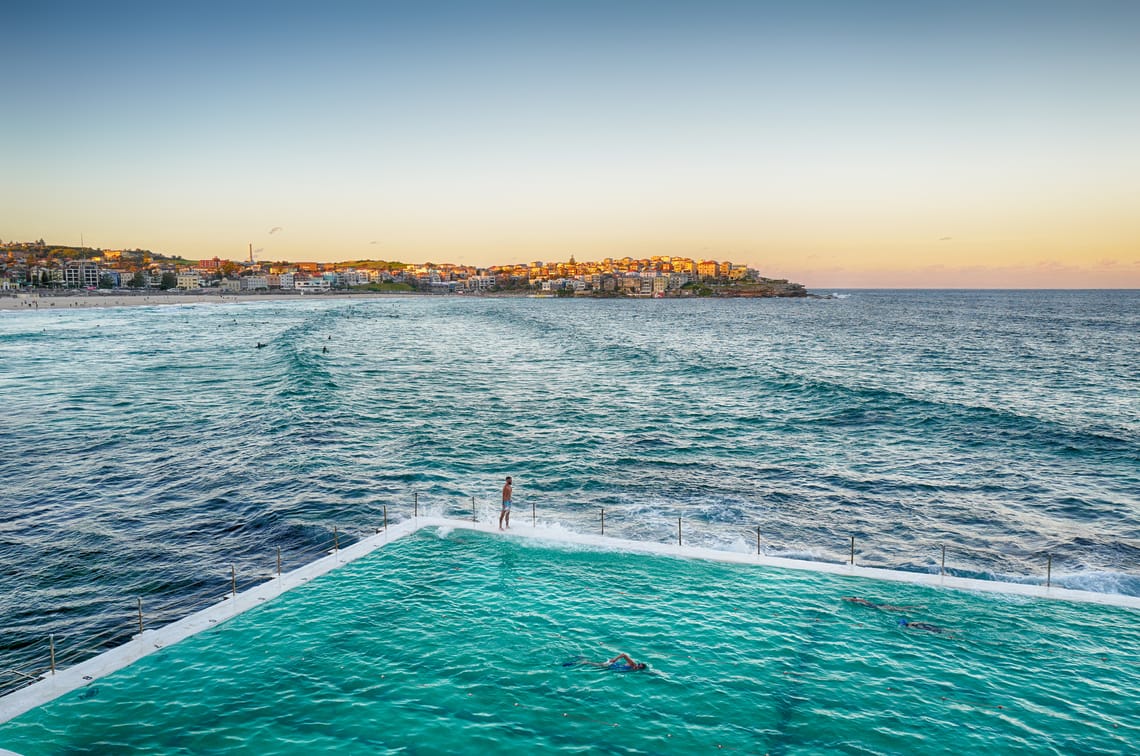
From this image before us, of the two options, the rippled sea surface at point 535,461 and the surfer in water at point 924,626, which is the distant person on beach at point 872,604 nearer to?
the surfer in water at point 924,626

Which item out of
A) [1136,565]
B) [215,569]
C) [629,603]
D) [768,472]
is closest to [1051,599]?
[1136,565]

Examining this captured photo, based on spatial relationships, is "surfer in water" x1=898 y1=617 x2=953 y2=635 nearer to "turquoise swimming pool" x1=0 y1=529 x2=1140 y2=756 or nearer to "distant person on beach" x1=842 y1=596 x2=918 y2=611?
"turquoise swimming pool" x1=0 y1=529 x2=1140 y2=756

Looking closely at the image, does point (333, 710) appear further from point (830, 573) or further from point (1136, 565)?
point (1136, 565)

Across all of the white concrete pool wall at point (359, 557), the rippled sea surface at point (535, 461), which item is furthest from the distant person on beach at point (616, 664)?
the rippled sea surface at point (535, 461)

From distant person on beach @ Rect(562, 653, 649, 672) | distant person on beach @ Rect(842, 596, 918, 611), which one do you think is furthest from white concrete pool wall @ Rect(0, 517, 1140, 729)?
distant person on beach @ Rect(562, 653, 649, 672)

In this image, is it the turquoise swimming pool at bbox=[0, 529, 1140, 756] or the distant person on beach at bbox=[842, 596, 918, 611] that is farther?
the distant person on beach at bbox=[842, 596, 918, 611]

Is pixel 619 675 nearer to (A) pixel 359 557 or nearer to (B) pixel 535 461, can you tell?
(A) pixel 359 557
